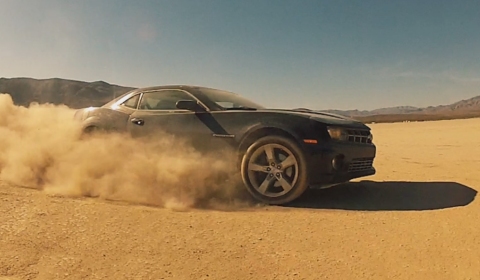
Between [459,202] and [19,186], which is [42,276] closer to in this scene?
[19,186]

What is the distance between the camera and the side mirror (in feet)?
14.8

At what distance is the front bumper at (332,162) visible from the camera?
399 centimetres

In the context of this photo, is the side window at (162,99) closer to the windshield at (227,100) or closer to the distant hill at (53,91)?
the windshield at (227,100)

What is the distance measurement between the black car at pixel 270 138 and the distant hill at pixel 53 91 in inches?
3577

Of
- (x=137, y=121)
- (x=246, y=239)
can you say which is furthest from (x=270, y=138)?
(x=137, y=121)

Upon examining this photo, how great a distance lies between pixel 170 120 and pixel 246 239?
223 centimetres

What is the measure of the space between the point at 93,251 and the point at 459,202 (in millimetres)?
3727

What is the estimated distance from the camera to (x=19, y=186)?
477cm

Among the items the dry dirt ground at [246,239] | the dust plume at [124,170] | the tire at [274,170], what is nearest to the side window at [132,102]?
the dust plume at [124,170]

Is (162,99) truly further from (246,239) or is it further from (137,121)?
(246,239)

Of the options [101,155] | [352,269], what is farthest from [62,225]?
[352,269]

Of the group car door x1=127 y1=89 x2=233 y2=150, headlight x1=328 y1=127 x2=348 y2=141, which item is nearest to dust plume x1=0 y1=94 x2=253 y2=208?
car door x1=127 y1=89 x2=233 y2=150

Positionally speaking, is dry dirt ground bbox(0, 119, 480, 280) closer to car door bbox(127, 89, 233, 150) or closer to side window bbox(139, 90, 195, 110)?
car door bbox(127, 89, 233, 150)

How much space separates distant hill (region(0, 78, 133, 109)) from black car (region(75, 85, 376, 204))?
9085 cm
